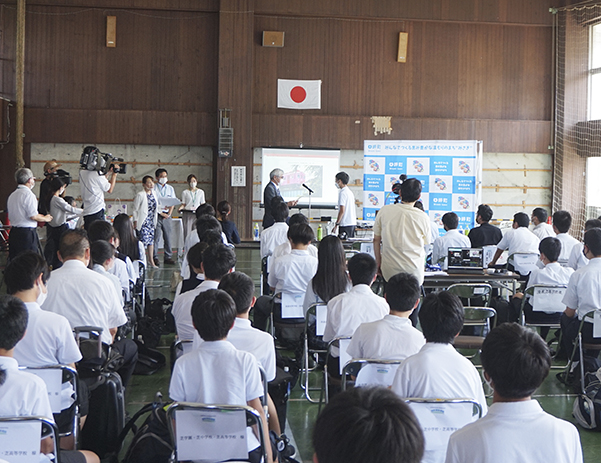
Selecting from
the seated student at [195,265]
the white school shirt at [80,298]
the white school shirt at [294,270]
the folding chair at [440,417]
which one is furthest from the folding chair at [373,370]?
the white school shirt at [294,270]

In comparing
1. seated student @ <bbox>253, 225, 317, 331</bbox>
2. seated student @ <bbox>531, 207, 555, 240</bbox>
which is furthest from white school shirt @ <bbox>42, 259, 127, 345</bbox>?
seated student @ <bbox>531, 207, 555, 240</bbox>

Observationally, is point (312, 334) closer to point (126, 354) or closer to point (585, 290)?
point (126, 354)

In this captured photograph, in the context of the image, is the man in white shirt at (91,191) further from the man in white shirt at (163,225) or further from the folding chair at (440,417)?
the folding chair at (440,417)

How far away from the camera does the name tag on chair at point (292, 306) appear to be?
4.96 metres

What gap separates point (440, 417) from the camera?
95.8 inches

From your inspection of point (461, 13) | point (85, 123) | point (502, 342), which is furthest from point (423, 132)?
point (502, 342)

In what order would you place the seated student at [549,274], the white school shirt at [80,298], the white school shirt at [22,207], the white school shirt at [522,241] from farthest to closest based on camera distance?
the white school shirt at [22,207]
the white school shirt at [522,241]
the seated student at [549,274]
the white school shirt at [80,298]

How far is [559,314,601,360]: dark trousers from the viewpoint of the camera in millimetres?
4695

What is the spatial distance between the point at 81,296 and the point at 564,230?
493 cm

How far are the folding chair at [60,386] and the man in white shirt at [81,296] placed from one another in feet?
2.60

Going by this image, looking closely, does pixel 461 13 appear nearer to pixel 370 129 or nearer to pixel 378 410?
pixel 370 129

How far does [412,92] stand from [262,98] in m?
3.20

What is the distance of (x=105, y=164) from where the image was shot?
8625mm

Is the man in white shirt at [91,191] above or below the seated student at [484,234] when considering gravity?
above
